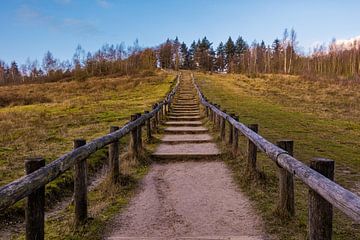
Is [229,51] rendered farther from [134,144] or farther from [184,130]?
[134,144]

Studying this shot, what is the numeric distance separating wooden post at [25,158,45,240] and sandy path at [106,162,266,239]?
1362 mm

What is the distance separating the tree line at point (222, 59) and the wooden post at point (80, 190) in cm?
8768

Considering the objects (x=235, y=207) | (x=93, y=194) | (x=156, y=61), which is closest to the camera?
(x=235, y=207)

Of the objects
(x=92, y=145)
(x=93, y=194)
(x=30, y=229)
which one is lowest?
(x=93, y=194)

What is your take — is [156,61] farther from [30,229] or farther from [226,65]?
[30,229]

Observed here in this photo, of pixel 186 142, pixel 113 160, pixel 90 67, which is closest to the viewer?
pixel 113 160

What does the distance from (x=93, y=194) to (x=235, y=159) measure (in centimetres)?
386

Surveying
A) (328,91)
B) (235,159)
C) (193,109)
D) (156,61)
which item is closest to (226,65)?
(156,61)

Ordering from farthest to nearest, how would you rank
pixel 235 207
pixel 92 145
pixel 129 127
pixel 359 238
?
1. pixel 129 127
2. pixel 235 207
3. pixel 92 145
4. pixel 359 238

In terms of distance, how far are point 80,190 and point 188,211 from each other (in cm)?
174

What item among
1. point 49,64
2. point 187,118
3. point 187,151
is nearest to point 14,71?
point 49,64

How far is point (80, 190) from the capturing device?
554 cm

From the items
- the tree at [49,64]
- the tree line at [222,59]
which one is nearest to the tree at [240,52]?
the tree line at [222,59]

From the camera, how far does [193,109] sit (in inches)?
878
